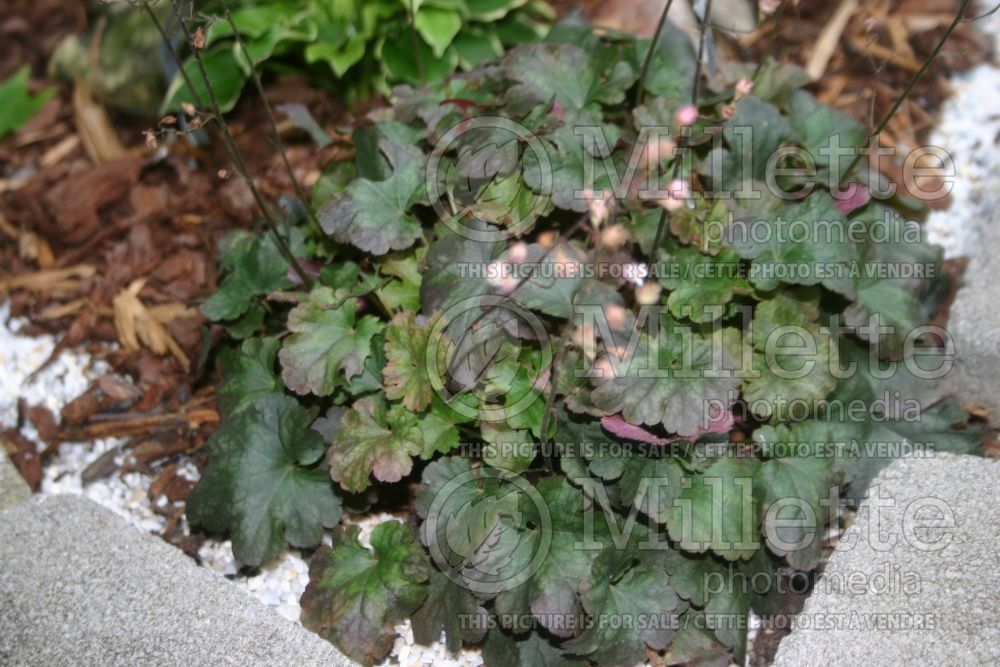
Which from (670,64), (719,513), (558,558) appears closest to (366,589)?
(558,558)

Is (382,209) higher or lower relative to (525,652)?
higher

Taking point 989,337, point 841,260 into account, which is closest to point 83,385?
point 841,260

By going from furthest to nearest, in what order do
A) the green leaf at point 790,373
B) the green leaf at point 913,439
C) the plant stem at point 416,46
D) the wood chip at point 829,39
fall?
the wood chip at point 829,39, the plant stem at point 416,46, the green leaf at point 913,439, the green leaf at point 790,373

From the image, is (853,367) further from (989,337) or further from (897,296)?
(989,337)

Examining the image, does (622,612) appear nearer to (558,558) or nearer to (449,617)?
(558,558)

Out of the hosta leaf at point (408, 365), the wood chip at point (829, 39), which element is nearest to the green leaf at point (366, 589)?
the hosta leaf at point (408, 365)

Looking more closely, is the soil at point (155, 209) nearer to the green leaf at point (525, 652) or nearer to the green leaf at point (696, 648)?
the green leaf at point (525, 652)
